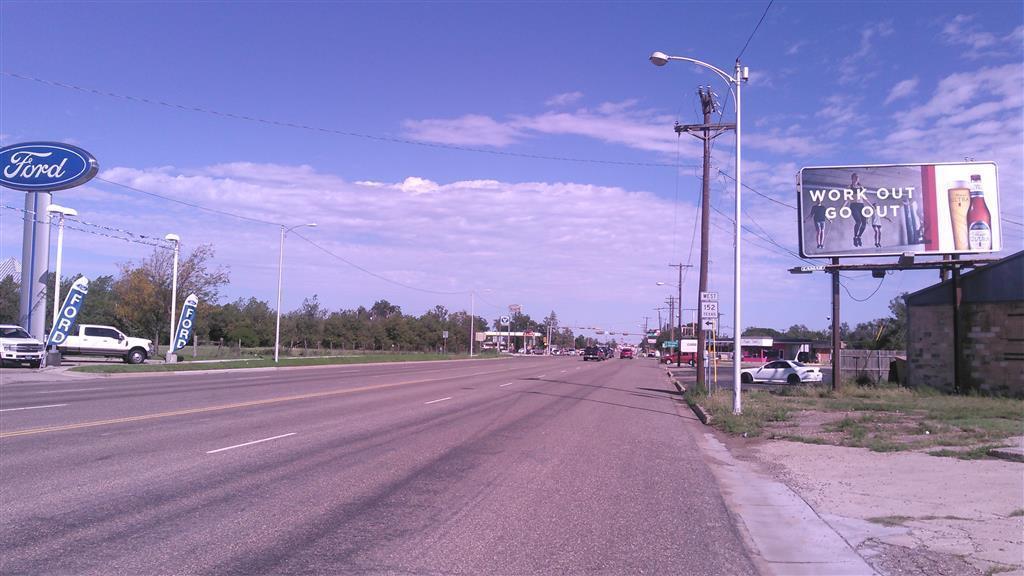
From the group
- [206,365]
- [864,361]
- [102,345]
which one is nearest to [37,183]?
[102,345]

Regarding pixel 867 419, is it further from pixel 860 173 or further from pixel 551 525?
pixel 860 173

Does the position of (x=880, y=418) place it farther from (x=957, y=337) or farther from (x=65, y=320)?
(x=65, y=320)

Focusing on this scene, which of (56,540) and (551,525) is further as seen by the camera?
(551,525)

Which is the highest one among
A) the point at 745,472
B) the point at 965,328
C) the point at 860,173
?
the point at 860,173

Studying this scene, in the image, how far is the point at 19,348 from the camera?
125 ft

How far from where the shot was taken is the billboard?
109 feet

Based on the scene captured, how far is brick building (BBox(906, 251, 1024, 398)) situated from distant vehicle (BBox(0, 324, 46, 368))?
40665mm

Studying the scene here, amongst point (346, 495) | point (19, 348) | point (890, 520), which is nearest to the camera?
point (890, 520)

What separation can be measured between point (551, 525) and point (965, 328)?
28.6 m

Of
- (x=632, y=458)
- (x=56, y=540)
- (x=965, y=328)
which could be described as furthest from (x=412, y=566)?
(x=965, y=328)

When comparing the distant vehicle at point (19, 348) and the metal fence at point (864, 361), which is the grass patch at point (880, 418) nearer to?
the metal fence at point (864, 361)

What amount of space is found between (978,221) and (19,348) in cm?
4321

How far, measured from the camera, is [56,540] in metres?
7.54

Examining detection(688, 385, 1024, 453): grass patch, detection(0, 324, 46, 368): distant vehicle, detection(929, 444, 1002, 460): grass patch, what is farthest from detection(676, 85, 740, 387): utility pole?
detection(0, 324, 46, 368): distant vehicle
